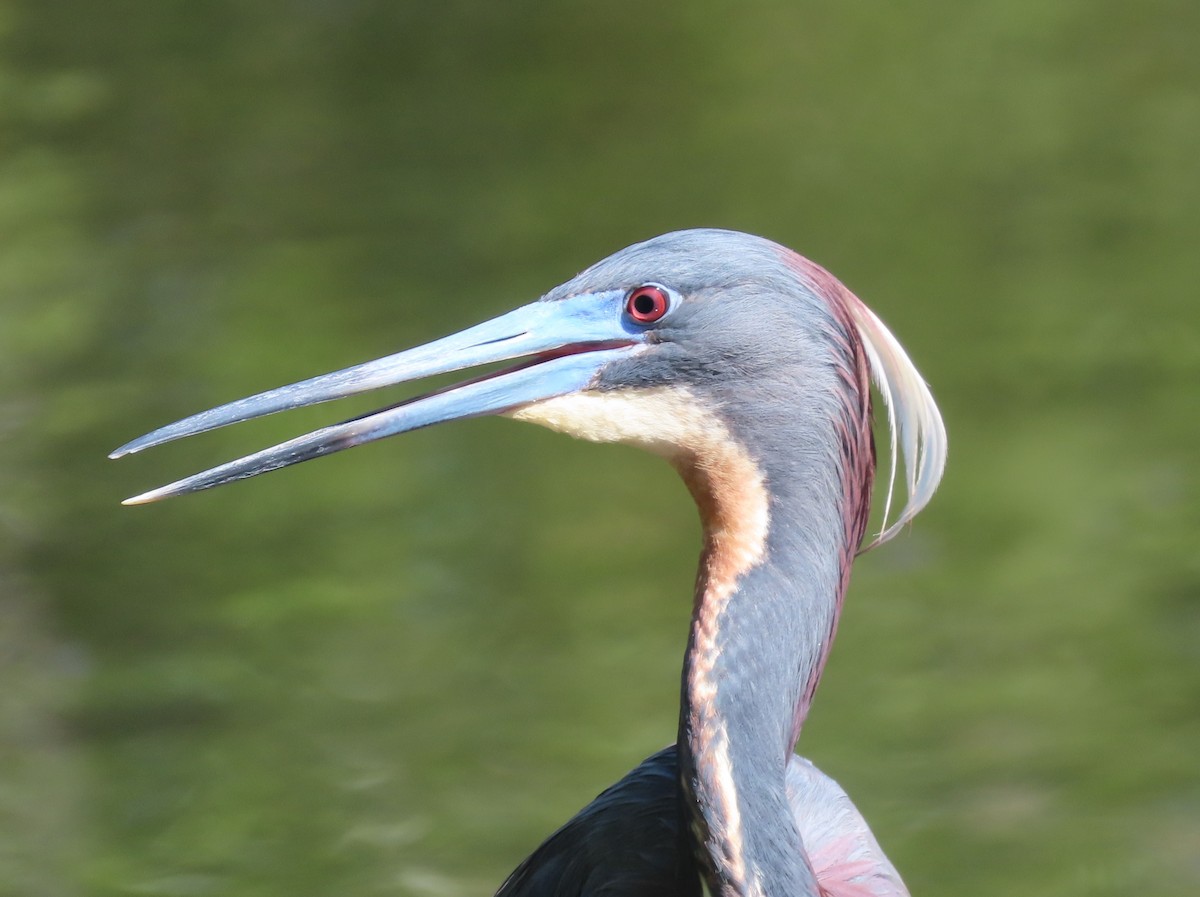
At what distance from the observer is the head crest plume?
8.04 ft

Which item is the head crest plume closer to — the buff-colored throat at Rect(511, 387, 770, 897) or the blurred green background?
the buff-colored throat at Rect(511, 387, 770, 897)

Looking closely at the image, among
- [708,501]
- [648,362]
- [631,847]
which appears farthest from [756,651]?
[631,847]

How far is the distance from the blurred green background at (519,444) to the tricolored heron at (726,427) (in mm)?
2197

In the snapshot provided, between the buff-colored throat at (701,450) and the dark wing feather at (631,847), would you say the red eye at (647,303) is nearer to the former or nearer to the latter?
the buff-colored throat at (701,450)

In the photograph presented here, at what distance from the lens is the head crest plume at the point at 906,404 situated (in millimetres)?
2451

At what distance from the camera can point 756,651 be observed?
2260 millimetres

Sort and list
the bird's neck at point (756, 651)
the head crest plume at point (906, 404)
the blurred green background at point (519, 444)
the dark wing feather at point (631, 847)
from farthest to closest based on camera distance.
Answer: the blurred green background at point (519, 444), the dark wing feather at point (631, 847), the head crest plume at point (906, 404), the bird's neck at point (756, 651)

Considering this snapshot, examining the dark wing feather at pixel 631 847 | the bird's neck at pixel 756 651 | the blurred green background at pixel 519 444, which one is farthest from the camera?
the blurred green background at pixel 519 444

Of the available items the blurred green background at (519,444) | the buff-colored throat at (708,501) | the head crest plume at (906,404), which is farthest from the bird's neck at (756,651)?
the blurred green background at (519,444)

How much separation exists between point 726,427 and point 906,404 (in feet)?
1.20

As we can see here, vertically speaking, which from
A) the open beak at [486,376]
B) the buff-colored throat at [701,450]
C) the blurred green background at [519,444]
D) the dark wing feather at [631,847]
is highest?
the blurred green background at [519,444]

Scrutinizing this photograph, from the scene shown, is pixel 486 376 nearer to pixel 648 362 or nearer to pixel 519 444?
pixel 648 362

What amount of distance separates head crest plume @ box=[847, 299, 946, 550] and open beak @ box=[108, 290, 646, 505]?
37cm

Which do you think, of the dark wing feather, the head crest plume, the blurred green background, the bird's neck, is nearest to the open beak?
the bird's neck
